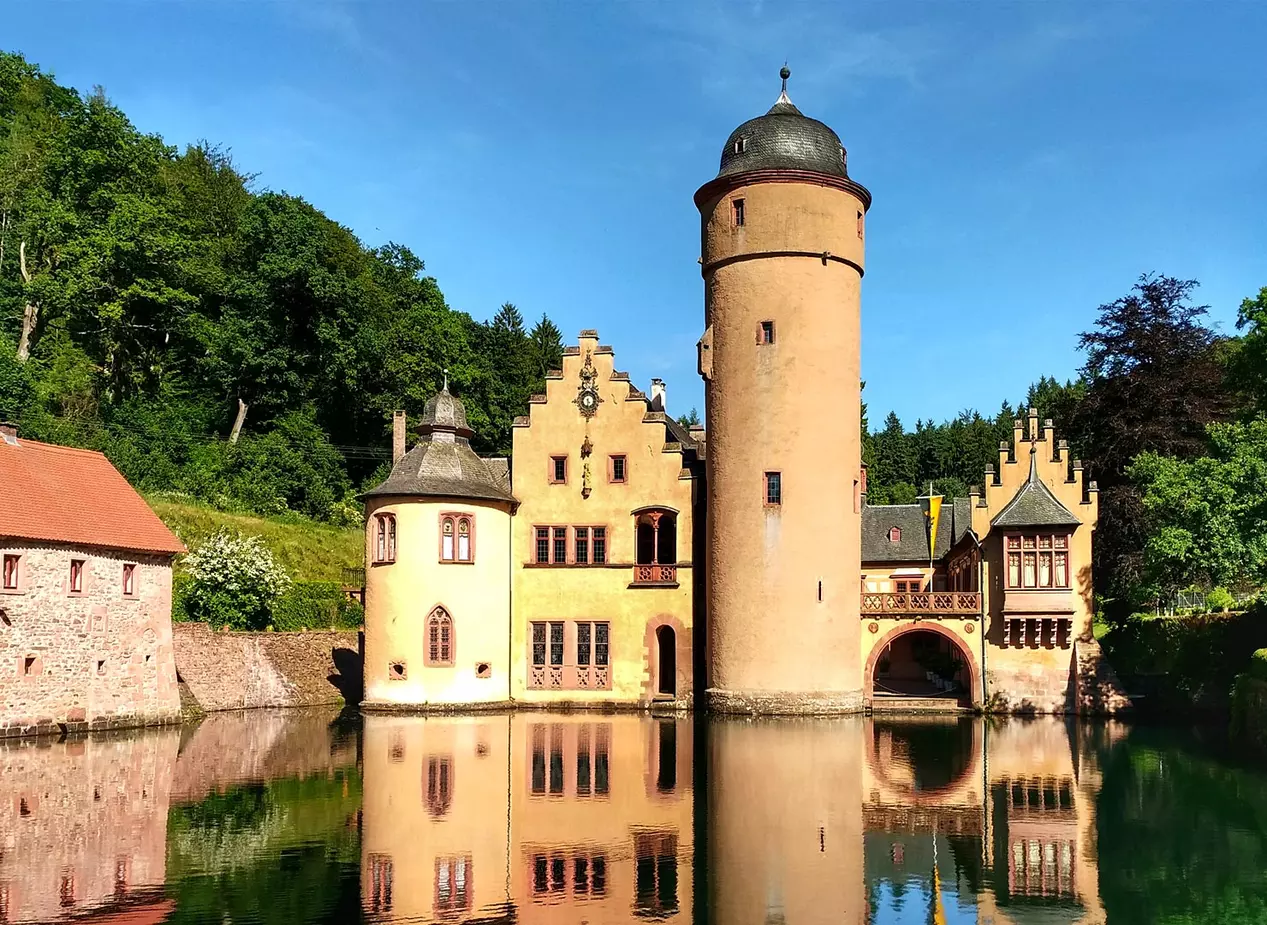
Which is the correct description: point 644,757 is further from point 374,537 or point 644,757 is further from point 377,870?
point 374,537

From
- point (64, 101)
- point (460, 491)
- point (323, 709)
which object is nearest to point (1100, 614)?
point (460, 491)

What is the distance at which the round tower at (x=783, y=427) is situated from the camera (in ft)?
101

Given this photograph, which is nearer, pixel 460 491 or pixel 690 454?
pixel 460 491

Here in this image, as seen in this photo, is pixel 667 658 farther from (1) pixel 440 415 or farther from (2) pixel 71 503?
(2) pixel 71 503

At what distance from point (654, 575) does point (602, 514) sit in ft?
8.10

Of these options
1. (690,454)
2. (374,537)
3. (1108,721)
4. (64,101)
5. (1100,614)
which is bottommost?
(1108,721)

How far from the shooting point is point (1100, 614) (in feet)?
132

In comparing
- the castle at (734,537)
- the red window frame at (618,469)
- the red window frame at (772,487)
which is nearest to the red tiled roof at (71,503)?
the castle at (734,537)

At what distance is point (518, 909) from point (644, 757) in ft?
37.6

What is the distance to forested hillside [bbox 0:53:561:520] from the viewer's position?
45.6 metres

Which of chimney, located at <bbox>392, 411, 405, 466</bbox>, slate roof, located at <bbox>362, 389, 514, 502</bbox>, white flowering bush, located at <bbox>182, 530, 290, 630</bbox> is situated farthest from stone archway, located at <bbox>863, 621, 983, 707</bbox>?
white flowering bush, located at <bbox>182, 530, 290, 630</bbox>

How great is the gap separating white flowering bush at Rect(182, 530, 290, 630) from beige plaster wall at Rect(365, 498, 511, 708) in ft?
11.7

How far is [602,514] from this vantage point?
112 feet

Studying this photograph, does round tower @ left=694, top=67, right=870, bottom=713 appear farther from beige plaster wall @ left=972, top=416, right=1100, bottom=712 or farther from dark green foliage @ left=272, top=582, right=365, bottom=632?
dark green foliage @ left=272, top=582, right=365, bottom=632
